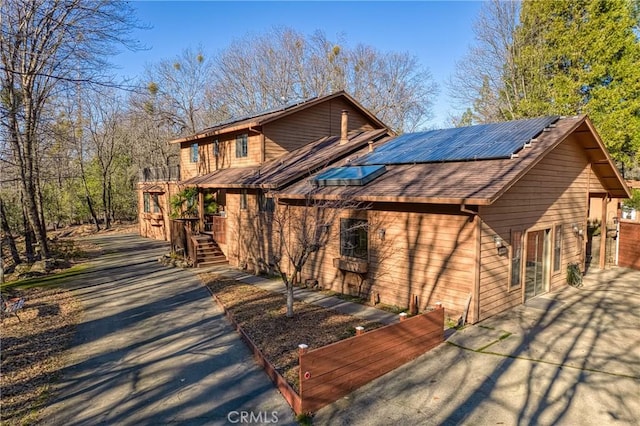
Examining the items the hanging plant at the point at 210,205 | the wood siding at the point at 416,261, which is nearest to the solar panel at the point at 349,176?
the wood siding at the point at 416,261

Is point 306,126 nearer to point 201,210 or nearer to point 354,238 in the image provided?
point 201,210

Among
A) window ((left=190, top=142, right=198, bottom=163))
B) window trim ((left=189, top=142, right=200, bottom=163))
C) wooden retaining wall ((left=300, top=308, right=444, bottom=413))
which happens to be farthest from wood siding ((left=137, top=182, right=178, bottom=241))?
wooden retaining wall ((left=300, top=308, right=444, bottom=413))

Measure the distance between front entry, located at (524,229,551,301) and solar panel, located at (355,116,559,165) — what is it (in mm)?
2456

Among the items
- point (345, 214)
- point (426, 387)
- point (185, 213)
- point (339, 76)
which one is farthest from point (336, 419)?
point (339, 76)

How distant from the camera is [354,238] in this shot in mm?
11023

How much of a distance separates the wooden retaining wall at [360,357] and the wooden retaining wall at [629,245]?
10.9 metres

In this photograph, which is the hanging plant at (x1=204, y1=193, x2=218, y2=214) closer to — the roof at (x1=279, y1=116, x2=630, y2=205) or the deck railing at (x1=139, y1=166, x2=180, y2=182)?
the deck railing at (x1=139, y1=166, x2=180, y2=182)

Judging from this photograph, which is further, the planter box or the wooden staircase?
the wooden staircase

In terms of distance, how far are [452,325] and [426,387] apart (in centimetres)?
275

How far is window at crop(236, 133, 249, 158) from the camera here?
16.7m

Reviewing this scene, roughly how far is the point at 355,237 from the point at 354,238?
5cm

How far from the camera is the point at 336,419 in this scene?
16.8ft

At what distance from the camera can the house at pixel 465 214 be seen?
8.28 meters

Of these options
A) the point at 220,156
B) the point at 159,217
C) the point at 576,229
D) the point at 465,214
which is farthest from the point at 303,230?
the point at 159,217
